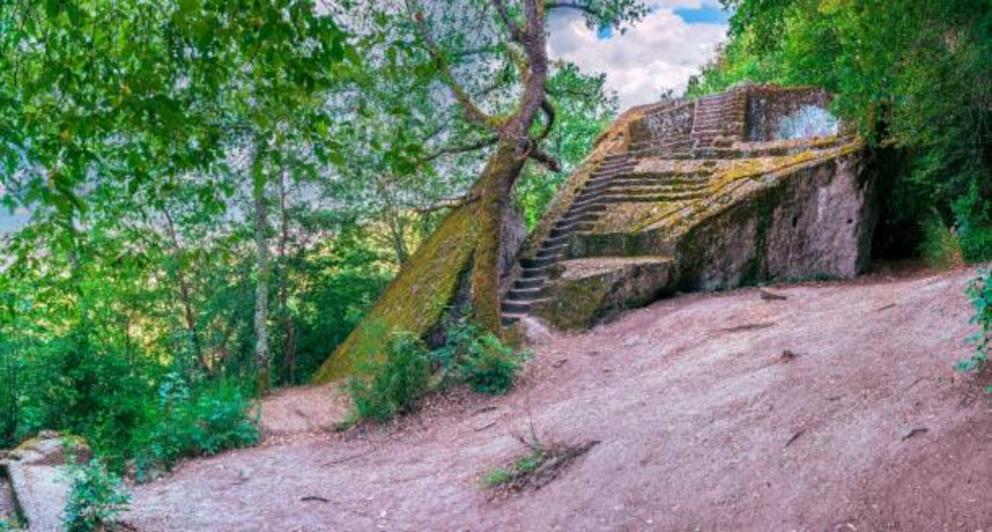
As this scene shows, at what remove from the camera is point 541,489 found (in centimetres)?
570

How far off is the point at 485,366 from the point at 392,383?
1.27 m

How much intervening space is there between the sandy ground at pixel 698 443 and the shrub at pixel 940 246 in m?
2.08

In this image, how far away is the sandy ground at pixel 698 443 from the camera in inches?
162

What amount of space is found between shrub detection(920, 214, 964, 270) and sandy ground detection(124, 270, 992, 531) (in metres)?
2.08

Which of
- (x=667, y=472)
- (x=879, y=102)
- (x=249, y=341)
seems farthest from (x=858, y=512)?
(x=249, y=341)

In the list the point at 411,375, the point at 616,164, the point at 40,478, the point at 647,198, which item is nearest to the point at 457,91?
the point at 647,198

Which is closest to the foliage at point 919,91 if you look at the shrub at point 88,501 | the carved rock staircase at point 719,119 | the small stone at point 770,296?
the small stone at point 770,296

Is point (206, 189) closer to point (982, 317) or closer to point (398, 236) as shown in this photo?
point (982, 317)

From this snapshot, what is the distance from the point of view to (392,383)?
930 cm

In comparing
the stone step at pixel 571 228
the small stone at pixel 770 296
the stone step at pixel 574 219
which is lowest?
the small stone at pixel 770 296

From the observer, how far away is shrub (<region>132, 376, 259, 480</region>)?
8.91 m

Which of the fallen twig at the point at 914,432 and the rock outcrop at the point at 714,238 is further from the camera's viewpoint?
the rock outcrop at the point at 714,238

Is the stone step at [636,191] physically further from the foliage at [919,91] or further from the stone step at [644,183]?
the foliage at [919,91]

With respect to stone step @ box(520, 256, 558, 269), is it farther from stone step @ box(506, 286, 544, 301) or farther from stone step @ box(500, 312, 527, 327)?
stone step @ box(500, 312, 527, 327)
